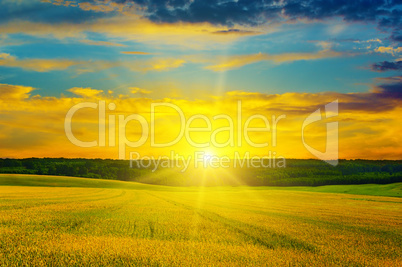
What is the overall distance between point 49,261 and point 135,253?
2782mm

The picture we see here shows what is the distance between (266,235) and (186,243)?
4433mm

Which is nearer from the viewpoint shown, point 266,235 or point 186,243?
point 186,243

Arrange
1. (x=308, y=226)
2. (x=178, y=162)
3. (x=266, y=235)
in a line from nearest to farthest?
1. (x=266, y=235)
2. (x=308, y=226)
3. (x=178, y=162)

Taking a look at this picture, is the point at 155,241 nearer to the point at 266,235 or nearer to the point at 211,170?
the point at 266,235

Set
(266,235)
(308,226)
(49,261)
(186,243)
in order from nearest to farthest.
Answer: (49,261)
(186,243)
(266,235)
(308,226)

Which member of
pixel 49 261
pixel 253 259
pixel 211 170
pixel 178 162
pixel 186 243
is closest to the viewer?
pixel 49 261

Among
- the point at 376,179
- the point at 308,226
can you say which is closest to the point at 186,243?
the point at 308,226

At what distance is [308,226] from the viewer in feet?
70.2

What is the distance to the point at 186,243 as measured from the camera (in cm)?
1530

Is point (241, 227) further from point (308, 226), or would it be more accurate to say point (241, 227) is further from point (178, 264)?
point (178, 264)

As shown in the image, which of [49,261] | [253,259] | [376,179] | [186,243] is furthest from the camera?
[376,179]

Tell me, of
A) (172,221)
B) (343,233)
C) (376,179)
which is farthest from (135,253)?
(376,179)

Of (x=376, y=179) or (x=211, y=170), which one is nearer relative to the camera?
(x=376, y=179)

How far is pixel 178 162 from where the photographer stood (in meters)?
152
